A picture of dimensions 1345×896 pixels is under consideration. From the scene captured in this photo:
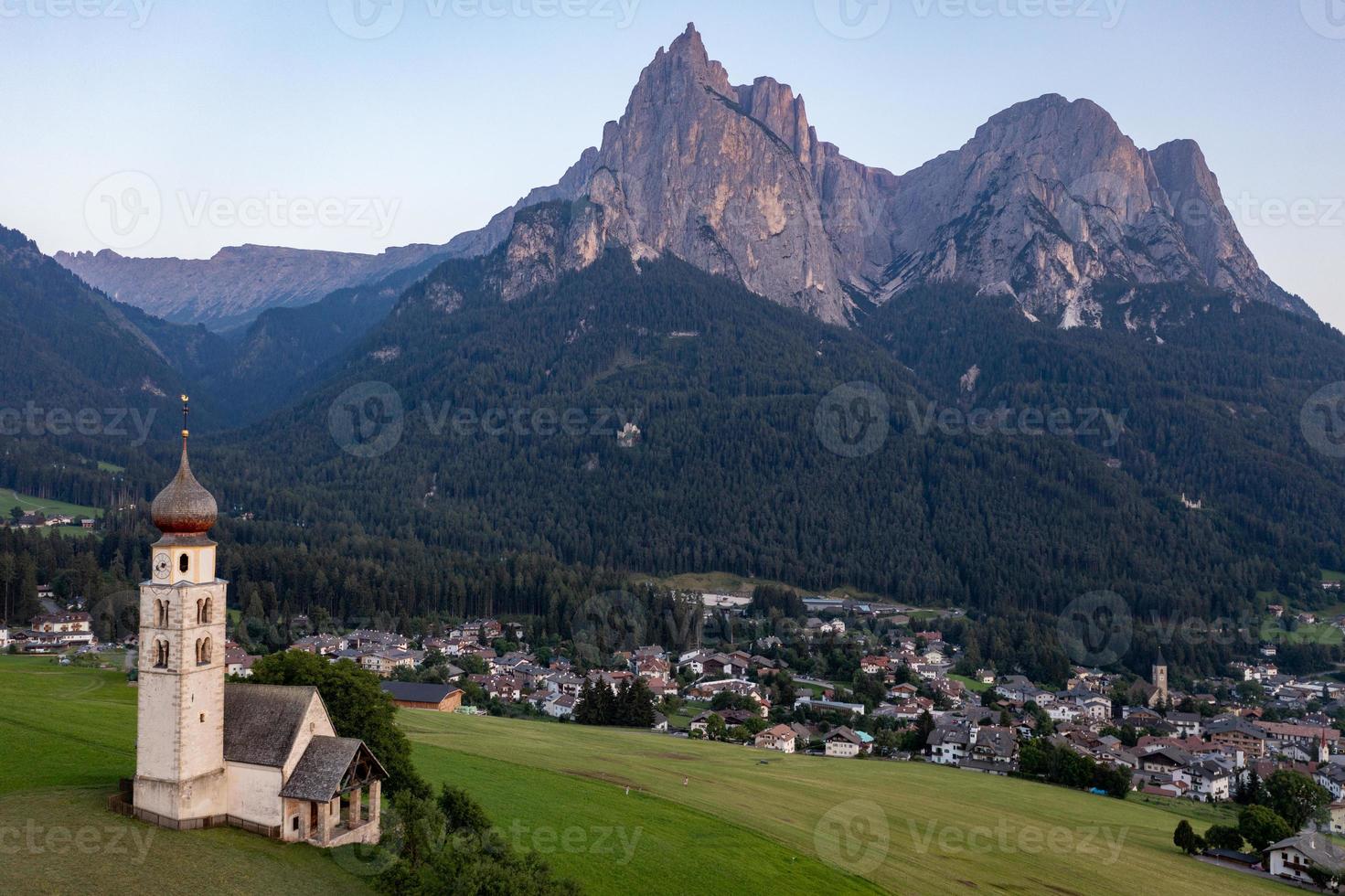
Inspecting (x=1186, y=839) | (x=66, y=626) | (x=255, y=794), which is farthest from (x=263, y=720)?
(x=66, y=626)

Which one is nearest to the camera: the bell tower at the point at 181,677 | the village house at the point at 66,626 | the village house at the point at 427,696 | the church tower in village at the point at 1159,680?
the bell tower at the point at 181,677

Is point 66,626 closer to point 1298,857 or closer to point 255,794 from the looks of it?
point 255,794

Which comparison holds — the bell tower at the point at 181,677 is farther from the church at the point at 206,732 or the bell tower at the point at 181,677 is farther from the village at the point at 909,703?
the village at the point at 909,703

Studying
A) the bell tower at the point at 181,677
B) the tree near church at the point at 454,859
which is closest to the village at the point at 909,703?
the tree near church at the point at 454,859

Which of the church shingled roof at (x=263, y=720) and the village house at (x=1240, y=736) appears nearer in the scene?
the church shingled roof at (x=263, y=720)

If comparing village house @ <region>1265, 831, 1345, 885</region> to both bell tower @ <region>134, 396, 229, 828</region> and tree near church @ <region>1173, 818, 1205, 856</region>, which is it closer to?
tree near church @ <region>1173, 818, 1205, 856</region>
